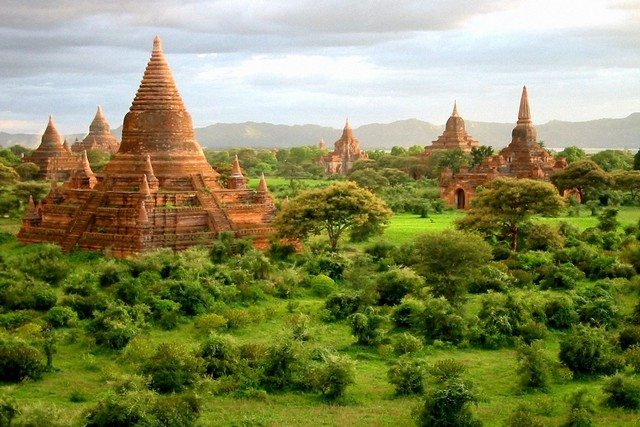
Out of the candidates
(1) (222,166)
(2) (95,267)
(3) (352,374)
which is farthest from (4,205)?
(3) (352,374)

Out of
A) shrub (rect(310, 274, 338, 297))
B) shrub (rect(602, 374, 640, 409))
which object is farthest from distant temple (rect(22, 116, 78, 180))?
shrub (rect(602, 374, 640, 409))

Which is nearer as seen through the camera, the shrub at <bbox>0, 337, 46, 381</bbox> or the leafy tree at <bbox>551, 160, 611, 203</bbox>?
the shrub at <bbox>0, 337, 46, 381</bbox>

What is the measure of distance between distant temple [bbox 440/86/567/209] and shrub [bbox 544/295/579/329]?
108 feet

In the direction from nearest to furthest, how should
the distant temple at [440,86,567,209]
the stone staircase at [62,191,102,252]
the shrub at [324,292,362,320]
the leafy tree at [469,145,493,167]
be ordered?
1. the shrub at [324,292,362,320]
2. the stone staircase at [62,191,102,252]
3. the distant temple at [440,86,567,209]
4. the leafy tree at [469,145,493,167]

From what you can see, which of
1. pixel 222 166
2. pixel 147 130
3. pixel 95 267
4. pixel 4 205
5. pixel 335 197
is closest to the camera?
pixel 95 267

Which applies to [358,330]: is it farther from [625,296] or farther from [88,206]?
[88,206]

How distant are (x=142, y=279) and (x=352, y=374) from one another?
11.4 metres

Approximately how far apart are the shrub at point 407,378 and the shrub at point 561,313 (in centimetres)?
744

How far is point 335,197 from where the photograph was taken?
35.5 meters

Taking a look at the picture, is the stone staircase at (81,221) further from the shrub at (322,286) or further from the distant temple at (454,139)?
the distant temple at (454,139)

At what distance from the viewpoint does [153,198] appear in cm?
3550

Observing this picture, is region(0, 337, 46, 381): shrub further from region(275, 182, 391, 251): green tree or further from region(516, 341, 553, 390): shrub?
region(275, 182, 391, 251): green tree

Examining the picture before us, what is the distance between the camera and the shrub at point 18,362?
1958cm

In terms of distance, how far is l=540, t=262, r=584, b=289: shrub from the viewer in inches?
1198
